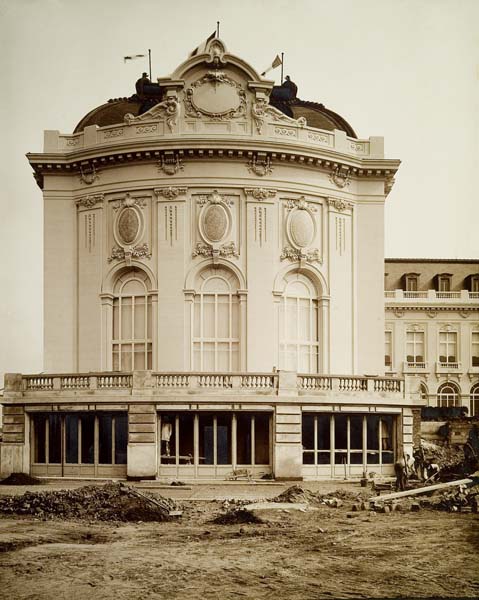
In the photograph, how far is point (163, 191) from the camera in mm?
40844

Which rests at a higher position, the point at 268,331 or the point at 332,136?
the point at 332,136

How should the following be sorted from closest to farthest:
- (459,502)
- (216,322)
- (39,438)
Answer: (459,502)
(39,438)
(216,322)

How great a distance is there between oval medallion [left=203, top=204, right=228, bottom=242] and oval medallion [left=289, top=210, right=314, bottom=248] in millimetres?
2964

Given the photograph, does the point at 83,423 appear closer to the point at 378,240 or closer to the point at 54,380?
the point at 54,380

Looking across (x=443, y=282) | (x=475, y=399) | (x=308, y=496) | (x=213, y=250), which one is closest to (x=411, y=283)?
(x=443, y=282)

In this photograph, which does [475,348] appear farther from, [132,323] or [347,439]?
[347,439]

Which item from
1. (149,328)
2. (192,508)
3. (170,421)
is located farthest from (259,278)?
(192,508)

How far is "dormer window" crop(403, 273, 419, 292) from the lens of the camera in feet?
244

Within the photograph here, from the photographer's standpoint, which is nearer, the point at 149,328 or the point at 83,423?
the point at 83,423

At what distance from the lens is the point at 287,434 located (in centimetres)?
3338

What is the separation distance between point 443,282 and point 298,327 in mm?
34749

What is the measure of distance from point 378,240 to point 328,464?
13473 millimetres

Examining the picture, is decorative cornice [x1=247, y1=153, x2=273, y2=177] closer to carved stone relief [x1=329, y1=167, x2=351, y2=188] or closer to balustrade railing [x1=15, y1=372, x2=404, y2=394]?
carved stone relief [x1=329, y1=167, x2=351, y2=188]

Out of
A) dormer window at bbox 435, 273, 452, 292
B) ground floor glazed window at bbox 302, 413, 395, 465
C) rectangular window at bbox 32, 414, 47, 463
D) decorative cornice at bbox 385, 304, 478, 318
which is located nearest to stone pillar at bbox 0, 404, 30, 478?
rectangular window at bbox 32, 414, 47, 463
